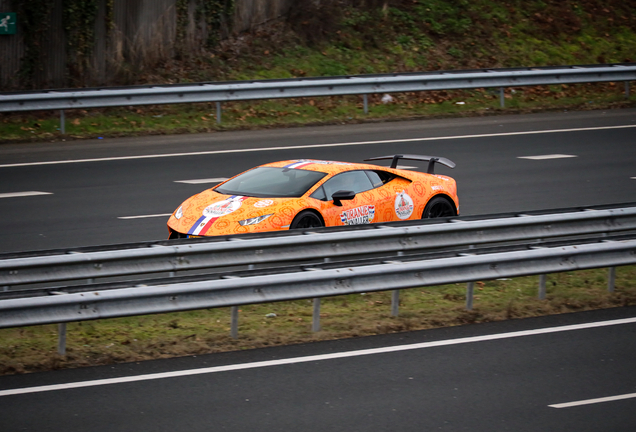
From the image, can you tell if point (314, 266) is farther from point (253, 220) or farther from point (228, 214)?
point (228, 214)

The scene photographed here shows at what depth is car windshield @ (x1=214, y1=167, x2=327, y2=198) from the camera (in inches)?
496

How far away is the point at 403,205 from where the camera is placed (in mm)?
13523

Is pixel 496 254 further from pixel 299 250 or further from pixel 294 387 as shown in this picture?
pixel 294 387

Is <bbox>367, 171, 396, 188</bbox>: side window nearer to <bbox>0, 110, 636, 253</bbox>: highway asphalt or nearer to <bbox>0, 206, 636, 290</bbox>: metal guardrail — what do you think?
<bbox>0, 110, 636, 253</bbox>: highway asphalt

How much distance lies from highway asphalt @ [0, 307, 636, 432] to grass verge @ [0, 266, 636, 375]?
261 mm

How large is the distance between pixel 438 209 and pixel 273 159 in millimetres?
5284

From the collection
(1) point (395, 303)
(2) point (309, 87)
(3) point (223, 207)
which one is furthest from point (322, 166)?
(2) point (309, 87)

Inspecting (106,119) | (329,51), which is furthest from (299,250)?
(329,51)

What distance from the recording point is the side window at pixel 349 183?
12.9 metres

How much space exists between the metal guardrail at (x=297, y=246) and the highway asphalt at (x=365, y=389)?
5.11ft

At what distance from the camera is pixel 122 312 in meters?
8.53

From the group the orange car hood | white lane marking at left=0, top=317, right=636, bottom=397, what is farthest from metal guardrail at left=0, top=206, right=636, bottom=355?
the orange car hood

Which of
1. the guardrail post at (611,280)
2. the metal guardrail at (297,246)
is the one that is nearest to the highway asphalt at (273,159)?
the metal guardrail at (297,246)

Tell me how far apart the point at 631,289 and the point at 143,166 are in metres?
9.60
